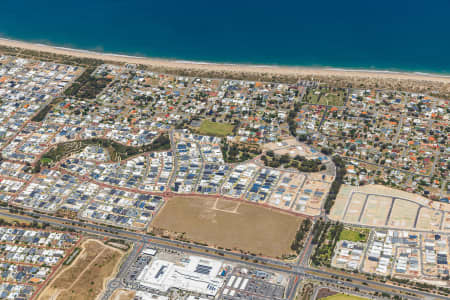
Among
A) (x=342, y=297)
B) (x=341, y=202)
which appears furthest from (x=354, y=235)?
(x=342, y=297)

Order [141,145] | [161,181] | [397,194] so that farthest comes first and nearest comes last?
[141,145]
[161,181]
[397,194]

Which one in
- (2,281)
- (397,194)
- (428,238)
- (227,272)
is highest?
(397,194)

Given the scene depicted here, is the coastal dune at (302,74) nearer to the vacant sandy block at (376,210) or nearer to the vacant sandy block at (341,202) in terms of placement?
the vacant sandy block at (341,202)

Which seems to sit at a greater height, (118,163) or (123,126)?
(123,126)

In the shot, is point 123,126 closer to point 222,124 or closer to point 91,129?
point 91,129

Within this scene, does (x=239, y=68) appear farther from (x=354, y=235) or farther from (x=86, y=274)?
(x=86, y=274)

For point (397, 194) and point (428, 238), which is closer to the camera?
point (428, 238)

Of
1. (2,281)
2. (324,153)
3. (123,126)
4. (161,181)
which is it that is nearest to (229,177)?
(161,181)

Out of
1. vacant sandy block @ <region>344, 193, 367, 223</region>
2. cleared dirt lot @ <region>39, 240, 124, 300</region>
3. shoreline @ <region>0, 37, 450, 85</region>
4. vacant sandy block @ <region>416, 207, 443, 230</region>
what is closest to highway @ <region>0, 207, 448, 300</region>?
cleared dirt lot @ <region>39, 240, 124, 300</region>
